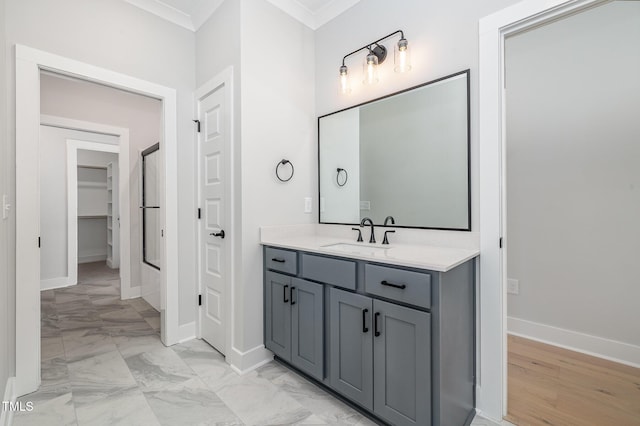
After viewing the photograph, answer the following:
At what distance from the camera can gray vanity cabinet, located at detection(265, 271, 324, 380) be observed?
1.77m

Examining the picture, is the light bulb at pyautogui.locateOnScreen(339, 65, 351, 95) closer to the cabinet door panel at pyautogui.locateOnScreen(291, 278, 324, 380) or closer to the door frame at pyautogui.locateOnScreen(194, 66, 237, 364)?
the door frame at pyautogui.locateOnScreen(194, 66, 237, 364)

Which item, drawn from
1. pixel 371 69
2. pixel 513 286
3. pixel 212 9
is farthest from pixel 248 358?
pixel 212 9

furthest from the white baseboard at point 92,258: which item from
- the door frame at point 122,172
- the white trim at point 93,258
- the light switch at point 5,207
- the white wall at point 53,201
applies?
the light switch at point 5,207

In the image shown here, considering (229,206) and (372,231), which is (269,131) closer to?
(229,206)

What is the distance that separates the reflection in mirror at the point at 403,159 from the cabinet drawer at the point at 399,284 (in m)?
0.58

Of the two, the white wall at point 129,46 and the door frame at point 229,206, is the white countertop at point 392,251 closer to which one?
the door frame at point 229,206

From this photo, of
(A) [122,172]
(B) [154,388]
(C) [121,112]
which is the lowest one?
(B) [154,388]

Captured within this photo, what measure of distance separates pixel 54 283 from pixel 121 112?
261cm

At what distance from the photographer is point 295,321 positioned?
6.29ft

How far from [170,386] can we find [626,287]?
3.24 metres

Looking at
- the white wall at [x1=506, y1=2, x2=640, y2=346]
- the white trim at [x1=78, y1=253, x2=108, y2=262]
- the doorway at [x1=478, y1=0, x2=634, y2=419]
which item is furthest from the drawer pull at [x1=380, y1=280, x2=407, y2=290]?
the white trim at [x1=78, y1=253, x2=108, y2=262]

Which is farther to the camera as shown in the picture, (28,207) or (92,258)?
(92,258)

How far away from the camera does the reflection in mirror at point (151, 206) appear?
330cm

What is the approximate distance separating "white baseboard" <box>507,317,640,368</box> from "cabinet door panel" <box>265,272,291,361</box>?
2064 millimetres
